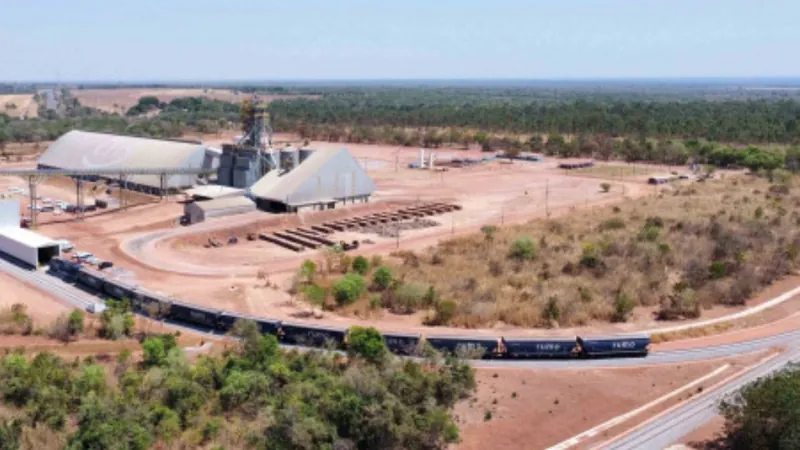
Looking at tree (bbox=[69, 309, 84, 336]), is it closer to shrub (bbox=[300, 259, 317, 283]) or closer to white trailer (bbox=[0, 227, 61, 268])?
shrub (bbox=[300, 259, 317, 283])

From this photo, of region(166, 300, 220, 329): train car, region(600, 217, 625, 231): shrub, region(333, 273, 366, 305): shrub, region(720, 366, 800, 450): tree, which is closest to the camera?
region(720, 366, 800, 450): tree

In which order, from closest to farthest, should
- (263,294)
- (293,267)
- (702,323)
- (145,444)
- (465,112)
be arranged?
(145,444) → (702,323) → (263,294) → (293,267) → (465,112)

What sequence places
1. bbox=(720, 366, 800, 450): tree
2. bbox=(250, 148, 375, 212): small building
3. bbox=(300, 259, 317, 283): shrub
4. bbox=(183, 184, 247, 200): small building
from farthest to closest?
bbox=(183, 184, 247, 200): small building → bbox=(250, 148, 375, 212): small building → bbox=(300, 259, 317, 283): shrub → bbox=(720, 366, 800, 450): tree

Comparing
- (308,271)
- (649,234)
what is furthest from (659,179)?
(308,271)

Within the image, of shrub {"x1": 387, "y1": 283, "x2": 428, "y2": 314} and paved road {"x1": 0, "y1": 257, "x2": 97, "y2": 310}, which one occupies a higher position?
shrub {"x1": 387, "y1": 283, "x2": 428, "y2": 314}

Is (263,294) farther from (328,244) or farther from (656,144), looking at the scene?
(656,144)

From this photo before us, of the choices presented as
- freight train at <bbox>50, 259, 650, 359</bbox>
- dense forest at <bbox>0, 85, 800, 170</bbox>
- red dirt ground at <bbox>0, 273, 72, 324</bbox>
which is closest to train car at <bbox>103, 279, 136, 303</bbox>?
red dirt ground at <bbox>0, 273, 72, 324</bbox>

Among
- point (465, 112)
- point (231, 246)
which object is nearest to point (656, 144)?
point (465, 112)
